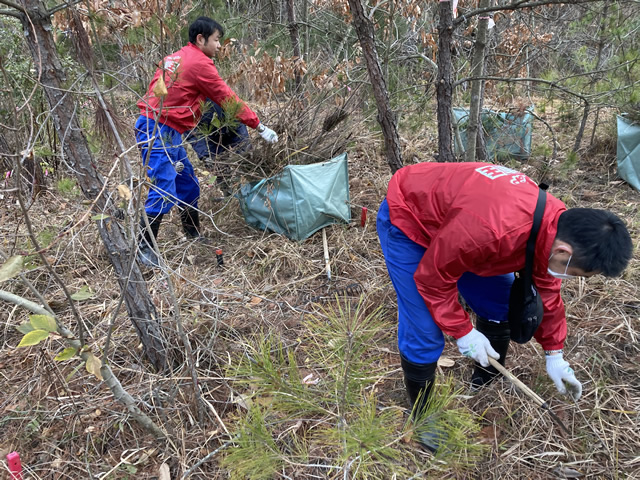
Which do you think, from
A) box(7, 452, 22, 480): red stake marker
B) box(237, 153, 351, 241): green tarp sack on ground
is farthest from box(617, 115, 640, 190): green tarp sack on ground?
box(7, 452, 22, 480): red stake marker

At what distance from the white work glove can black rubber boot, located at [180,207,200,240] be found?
763 mm

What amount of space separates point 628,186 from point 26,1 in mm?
4335

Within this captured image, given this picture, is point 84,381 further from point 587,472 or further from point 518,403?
point 587,472

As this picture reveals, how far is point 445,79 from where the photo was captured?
2301 millimetres

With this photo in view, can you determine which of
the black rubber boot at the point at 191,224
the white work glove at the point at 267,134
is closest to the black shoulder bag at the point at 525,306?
the white work glove at the point at 267,134

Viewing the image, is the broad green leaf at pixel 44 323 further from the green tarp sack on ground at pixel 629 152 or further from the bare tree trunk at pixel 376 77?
the green tarp sack on ground at pixel 629 152

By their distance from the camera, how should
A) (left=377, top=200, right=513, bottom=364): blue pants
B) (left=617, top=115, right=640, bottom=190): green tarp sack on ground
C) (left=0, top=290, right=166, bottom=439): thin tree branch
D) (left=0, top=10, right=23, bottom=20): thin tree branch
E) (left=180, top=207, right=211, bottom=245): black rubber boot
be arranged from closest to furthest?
(left=0, top=290, right=166, bottom=439): thin tree branch
(left=0, top=10, right=23, bottom=20): thin tree branch
(left=377, top=200, right=513, bottom=364): blue pants
(left=180, top=207, right=211, bottom=245): black rubber boot
(left=617, top=115, right=640, bottom=190): green tarp sack on ground

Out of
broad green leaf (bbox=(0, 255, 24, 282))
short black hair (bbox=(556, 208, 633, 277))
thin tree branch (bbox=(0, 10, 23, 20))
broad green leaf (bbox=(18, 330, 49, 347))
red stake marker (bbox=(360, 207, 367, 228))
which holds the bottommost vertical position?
red stake marker (bbox=(360, 207, 367, 228))

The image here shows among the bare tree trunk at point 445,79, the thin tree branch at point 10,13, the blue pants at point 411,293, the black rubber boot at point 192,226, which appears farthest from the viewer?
the black rubber boot at point 192,226

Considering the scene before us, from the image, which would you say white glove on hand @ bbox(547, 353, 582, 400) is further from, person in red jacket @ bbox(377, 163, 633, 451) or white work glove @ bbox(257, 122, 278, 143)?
white work glove @ bbox(257, 122, 278, 143)

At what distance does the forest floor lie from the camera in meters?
1.42

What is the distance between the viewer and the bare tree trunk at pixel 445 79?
222cm

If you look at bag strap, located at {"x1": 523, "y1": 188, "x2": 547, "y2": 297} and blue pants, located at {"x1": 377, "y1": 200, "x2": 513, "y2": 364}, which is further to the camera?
blue pants, located at {"x1": 377, "y1": 200, "x2": 513, "y2": 364}

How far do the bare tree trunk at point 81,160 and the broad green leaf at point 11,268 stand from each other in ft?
1.20
